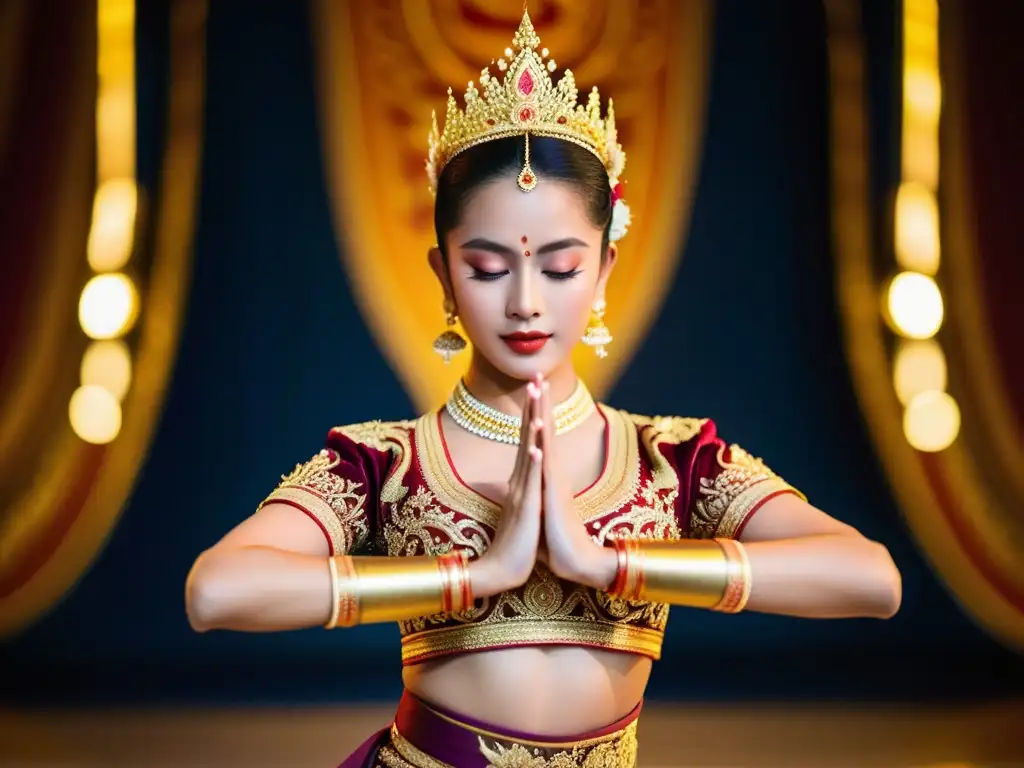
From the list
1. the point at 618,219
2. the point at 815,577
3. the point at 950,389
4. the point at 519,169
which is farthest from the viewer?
the point at 950,389

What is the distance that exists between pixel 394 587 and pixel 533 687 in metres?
0.31

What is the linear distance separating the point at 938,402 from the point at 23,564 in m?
2.78

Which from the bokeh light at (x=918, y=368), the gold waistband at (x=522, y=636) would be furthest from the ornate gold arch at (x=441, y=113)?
the gold waistband at (x=522, y=636)

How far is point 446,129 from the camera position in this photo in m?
2.16

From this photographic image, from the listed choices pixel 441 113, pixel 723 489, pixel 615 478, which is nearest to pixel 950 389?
pixel 441 113

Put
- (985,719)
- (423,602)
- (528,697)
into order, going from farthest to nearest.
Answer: (985,719)
(528,697)
(423,602)

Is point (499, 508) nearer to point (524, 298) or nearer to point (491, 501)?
point (491, 501)

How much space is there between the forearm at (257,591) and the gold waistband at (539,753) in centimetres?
34

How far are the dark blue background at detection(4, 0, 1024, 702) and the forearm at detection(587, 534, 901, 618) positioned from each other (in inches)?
75.6

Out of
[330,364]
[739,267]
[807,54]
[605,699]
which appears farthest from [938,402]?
[605,699]

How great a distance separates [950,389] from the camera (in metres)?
→ 3.73

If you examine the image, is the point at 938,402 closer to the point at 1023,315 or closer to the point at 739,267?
the point at 1023,315

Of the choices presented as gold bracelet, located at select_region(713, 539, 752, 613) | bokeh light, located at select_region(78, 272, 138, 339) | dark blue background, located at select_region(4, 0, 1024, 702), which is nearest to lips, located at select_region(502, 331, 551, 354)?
gold bracelet, located at select_region(713, 539, 752, 613)

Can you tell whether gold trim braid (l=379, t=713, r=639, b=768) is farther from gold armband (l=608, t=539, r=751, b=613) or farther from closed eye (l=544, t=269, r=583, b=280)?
closed eye (l=544, t=269, r=583, b=280)
